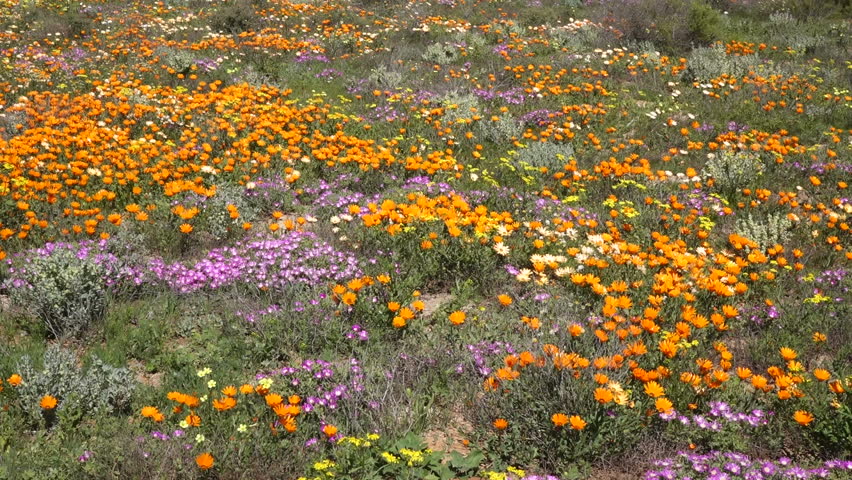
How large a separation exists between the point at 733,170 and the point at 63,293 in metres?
7.47

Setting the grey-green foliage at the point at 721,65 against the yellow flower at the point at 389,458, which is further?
the grey-green foliage at the point at 721,65

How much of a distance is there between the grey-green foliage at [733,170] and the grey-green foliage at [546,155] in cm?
185

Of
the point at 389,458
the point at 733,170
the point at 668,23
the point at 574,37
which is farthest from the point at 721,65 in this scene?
the point at 389,458

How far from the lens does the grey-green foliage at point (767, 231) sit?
5988 mm

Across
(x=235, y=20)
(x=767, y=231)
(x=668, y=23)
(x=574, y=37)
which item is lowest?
(x=767, y=231)

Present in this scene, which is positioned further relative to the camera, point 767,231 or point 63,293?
point 767,231

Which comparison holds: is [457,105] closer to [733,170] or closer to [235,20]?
[733,170]

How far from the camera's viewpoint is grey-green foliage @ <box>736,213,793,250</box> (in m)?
5.99

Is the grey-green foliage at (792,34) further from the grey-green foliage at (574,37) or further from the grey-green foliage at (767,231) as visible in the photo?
the grey-green foliage at (767,231)

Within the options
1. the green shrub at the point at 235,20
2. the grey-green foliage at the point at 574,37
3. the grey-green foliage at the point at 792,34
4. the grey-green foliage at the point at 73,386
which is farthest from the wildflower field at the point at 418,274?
the grey-green foliage at the point at 792,34

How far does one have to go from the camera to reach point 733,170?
24.1ft

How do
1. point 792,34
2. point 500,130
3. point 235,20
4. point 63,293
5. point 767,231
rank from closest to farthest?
point 63,293
point 767,231
point 500,130
point 235,20
point 792,34

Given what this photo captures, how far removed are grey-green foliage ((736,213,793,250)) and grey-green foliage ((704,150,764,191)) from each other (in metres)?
1.09

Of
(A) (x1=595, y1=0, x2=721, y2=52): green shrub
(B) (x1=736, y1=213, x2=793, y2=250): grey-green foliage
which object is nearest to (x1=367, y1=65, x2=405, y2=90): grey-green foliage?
(B) (x1=736, y1=213, x2=793, y2=250): grey-green foliage
